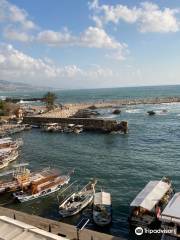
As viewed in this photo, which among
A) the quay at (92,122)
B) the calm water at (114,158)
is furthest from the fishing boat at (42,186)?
the quay at (92,122)

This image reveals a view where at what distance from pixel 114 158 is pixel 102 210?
26.4 metres

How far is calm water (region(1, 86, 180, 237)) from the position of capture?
132 feet

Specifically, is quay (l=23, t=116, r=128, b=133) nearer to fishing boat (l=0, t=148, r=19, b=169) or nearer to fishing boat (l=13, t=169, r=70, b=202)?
fishing boat (l=0, t=148, r=19, b=169)

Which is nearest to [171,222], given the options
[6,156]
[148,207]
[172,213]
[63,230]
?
[172,213]

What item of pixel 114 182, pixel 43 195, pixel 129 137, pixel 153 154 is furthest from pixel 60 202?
pixel 129 137

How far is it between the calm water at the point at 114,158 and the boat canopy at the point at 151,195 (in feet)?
9.16

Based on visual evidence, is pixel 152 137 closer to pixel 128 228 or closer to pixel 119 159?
pixel 119 159

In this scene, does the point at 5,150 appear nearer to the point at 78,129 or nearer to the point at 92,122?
the point at 78,129

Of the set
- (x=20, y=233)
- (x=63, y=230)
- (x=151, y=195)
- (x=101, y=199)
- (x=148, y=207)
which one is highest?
(x=20, y=233)

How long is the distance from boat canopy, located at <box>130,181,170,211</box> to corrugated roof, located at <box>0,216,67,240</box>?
1315cm

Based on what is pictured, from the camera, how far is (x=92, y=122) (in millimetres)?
97125

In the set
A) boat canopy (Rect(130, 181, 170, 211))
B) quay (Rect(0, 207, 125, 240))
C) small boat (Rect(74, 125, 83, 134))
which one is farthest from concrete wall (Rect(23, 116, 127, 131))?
quay (Rect(0, 207, 125, 240))

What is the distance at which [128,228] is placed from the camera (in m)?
33.6

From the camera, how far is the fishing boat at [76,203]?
120 feet
